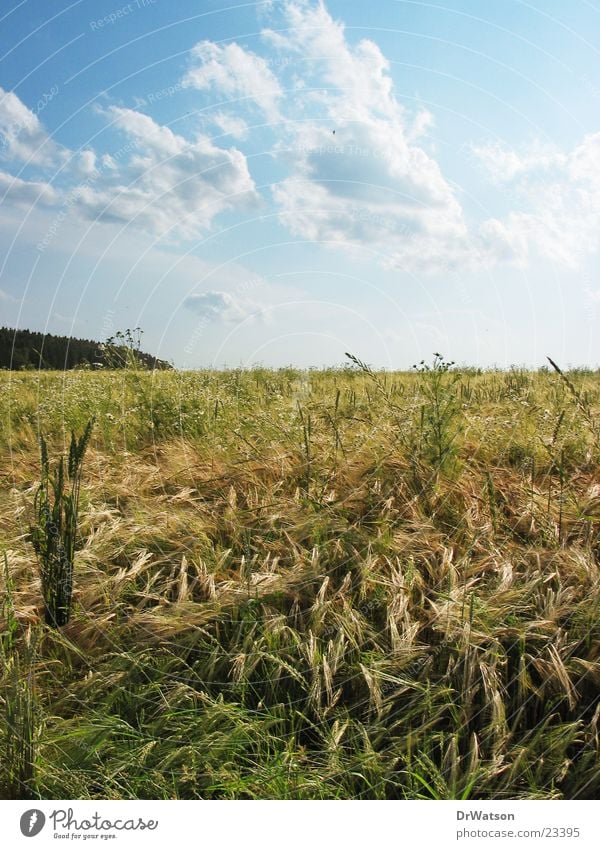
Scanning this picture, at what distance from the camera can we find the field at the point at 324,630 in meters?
1.96

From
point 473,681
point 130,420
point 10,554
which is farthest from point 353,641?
point 130,420

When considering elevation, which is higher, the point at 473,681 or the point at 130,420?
the point at 130,420

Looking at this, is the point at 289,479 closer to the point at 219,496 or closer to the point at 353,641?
the point at 219,496

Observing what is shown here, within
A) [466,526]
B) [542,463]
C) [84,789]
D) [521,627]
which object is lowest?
[84,789]

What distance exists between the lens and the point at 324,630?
2.41 meters

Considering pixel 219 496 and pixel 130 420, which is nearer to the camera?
pixel 219 496

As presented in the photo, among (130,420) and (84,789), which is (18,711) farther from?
(130,420)

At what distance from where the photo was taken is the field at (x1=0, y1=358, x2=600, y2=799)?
1961 millimetres

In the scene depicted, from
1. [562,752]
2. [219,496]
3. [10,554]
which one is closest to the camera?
[562,752]

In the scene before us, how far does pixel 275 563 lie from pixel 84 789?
118 centimetres

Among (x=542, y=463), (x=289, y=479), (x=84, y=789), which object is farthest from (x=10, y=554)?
(x=542, y=463)

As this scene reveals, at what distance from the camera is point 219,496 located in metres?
3.47

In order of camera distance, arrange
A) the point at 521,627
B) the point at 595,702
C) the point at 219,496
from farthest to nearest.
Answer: the point at 219,496 < the point at 521,627 < the point at 595,702

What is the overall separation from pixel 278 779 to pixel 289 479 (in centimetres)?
189
